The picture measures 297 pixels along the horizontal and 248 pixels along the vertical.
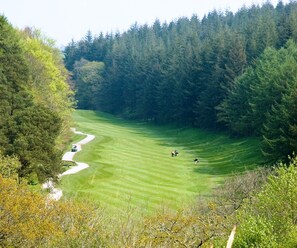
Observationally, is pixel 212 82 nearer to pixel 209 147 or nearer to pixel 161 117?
pixel 209 147

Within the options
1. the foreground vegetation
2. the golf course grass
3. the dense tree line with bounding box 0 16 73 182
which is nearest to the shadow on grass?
the golf course grass

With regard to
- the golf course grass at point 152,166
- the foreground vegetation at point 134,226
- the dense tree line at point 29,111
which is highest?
the dense tree line at point 29,111

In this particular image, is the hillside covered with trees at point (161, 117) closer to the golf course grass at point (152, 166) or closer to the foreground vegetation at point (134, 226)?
the foreground vegetation at point (134, 226)

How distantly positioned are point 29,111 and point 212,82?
58758 mm

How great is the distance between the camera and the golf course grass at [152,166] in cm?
4919

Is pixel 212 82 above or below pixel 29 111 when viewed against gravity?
above

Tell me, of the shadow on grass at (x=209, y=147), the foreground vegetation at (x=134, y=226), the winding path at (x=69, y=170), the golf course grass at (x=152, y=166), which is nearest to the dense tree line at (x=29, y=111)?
the winding path at (x=69, y=170)

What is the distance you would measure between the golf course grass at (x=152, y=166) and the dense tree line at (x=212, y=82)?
5.55 metres

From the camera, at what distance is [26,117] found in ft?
163

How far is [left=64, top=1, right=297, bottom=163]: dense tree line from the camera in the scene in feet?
239

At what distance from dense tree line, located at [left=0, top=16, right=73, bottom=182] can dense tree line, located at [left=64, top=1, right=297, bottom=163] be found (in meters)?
24.3

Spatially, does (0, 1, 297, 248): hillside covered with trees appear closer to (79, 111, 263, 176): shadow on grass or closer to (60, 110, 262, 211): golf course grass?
(79, 111, 263, 176): shadow on grass

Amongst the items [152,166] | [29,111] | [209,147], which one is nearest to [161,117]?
[209,147]

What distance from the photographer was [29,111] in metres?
50.4
